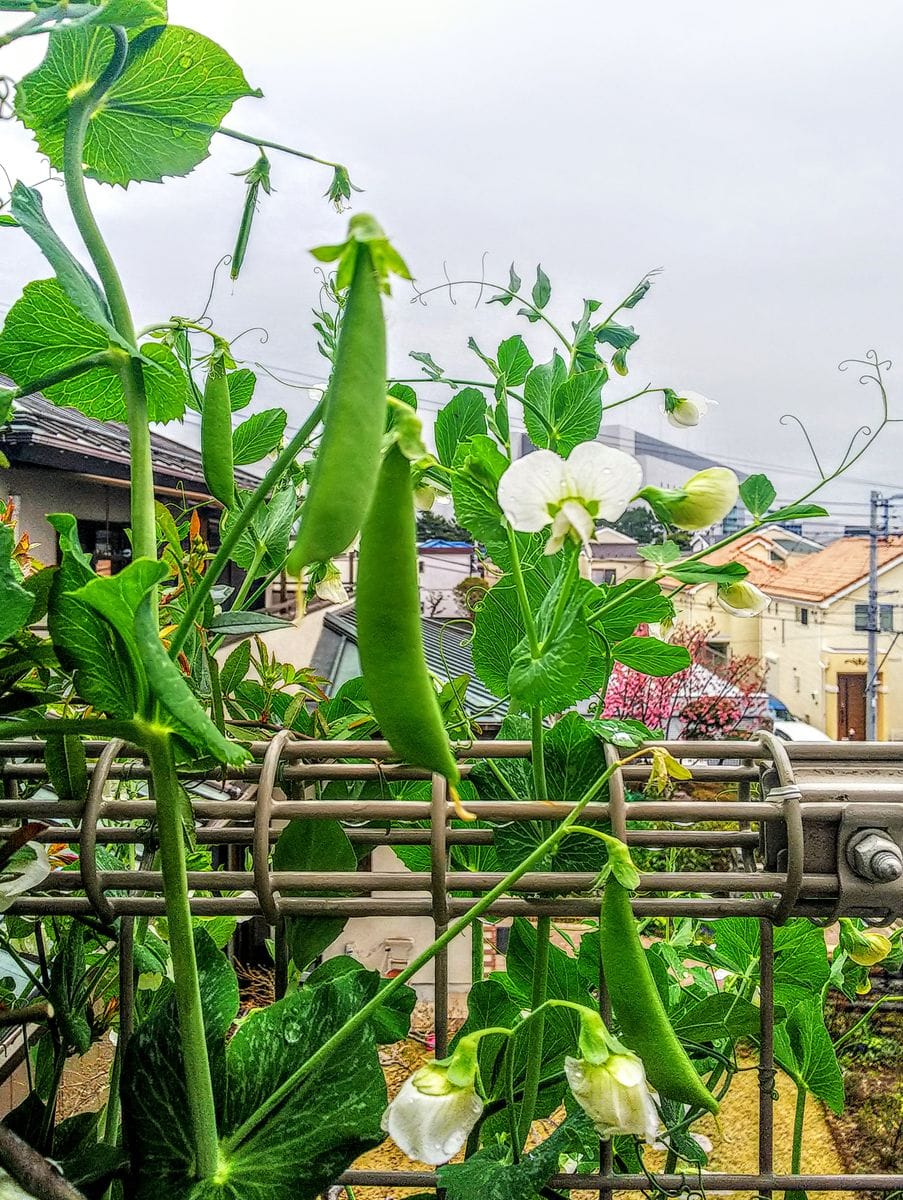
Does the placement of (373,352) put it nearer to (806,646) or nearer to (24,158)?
(24,158)

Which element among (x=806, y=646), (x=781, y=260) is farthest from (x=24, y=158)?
(x=781, y=260)

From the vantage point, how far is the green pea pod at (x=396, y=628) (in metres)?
0.16

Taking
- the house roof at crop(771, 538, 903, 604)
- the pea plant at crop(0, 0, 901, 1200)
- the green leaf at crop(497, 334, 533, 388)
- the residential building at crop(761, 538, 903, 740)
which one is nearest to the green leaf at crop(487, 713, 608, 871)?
the pea plant at crop(0, 0, 901, 1200)

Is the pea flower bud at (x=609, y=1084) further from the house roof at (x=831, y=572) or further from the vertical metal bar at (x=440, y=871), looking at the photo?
the house roof at (x=831, y=572)

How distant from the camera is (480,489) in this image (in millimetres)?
261

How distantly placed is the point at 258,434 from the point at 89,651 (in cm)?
21

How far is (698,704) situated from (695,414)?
314 centimetres

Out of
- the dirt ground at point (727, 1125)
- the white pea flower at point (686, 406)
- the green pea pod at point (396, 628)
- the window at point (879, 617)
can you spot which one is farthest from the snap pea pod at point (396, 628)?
the window at point (879, 617)

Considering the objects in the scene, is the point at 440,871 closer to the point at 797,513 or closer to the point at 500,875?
the point at 500,875

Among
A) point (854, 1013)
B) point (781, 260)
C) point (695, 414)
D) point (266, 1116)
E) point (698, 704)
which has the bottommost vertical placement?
point (854, 1013)

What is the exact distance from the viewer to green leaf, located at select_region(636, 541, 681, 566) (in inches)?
10.9

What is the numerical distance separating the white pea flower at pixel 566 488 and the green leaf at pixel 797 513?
0.28 ft

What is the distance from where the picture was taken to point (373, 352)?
5.8 inches

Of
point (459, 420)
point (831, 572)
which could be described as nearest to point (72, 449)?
point (459, 420)
